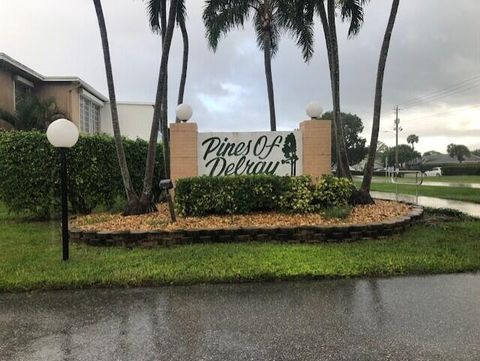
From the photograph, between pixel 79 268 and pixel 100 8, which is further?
pixel 100 8

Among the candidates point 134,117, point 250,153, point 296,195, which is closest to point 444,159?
point 134,117

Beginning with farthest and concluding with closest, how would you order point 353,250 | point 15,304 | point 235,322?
point 353,250
point 15,304
point 235,322

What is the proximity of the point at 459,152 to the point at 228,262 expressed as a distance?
10120cm

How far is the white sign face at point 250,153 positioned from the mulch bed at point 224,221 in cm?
172

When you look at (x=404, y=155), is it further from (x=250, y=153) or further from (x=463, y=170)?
(x=250, y=153)

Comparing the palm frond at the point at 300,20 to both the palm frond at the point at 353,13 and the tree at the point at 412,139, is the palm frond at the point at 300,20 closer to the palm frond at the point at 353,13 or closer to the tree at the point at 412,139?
the palm frond at the point at 353,13

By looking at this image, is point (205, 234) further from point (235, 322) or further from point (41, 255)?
point (235, 322)

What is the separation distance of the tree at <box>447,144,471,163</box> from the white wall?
83.5 meters

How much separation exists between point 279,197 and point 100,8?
17.2 feet

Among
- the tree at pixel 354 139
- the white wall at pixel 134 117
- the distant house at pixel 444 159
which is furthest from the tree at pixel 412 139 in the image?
the white wall at pixel 134 117

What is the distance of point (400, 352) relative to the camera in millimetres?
3547

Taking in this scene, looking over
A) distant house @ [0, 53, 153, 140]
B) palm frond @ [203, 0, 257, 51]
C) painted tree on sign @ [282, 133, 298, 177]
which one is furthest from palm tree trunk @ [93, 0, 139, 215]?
distant house @ [0, 53, 153, 140]

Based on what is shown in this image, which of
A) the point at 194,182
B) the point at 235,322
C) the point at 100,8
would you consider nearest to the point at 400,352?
the point at 235,322

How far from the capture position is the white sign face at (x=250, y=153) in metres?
10.3
